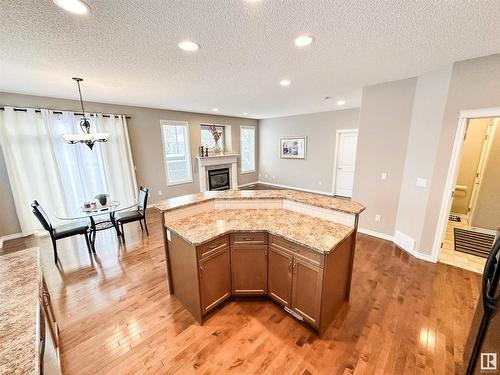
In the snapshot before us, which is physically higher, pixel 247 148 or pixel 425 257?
pixel 247 148

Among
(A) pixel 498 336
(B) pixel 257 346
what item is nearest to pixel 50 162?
(B) pixel 257 346

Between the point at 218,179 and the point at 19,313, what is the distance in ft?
19.7

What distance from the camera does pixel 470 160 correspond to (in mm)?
4289

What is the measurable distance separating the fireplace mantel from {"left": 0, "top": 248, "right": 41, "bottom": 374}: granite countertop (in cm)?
488

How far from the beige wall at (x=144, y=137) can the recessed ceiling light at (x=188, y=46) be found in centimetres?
367

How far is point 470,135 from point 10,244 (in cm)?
912

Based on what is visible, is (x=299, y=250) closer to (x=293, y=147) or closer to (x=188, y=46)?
(x=188, y=46)

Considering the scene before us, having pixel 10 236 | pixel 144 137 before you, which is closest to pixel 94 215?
pixel 10 236

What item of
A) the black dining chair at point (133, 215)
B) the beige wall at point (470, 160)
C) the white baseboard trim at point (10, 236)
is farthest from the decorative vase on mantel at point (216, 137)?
the beige wall at point (470, 160)

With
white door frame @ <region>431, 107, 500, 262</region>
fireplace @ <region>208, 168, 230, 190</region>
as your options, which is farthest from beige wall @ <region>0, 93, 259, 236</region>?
white door frame @ <region>431, 107, 500, 262</region>

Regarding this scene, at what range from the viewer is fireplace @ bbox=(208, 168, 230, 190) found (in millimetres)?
6653

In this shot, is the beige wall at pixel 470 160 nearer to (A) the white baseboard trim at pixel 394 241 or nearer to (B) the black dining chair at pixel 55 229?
(A) the white baseboard trim at pixel 394 241

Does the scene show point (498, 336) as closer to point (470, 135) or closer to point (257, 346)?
point (257, 346)

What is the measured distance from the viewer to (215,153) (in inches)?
275
